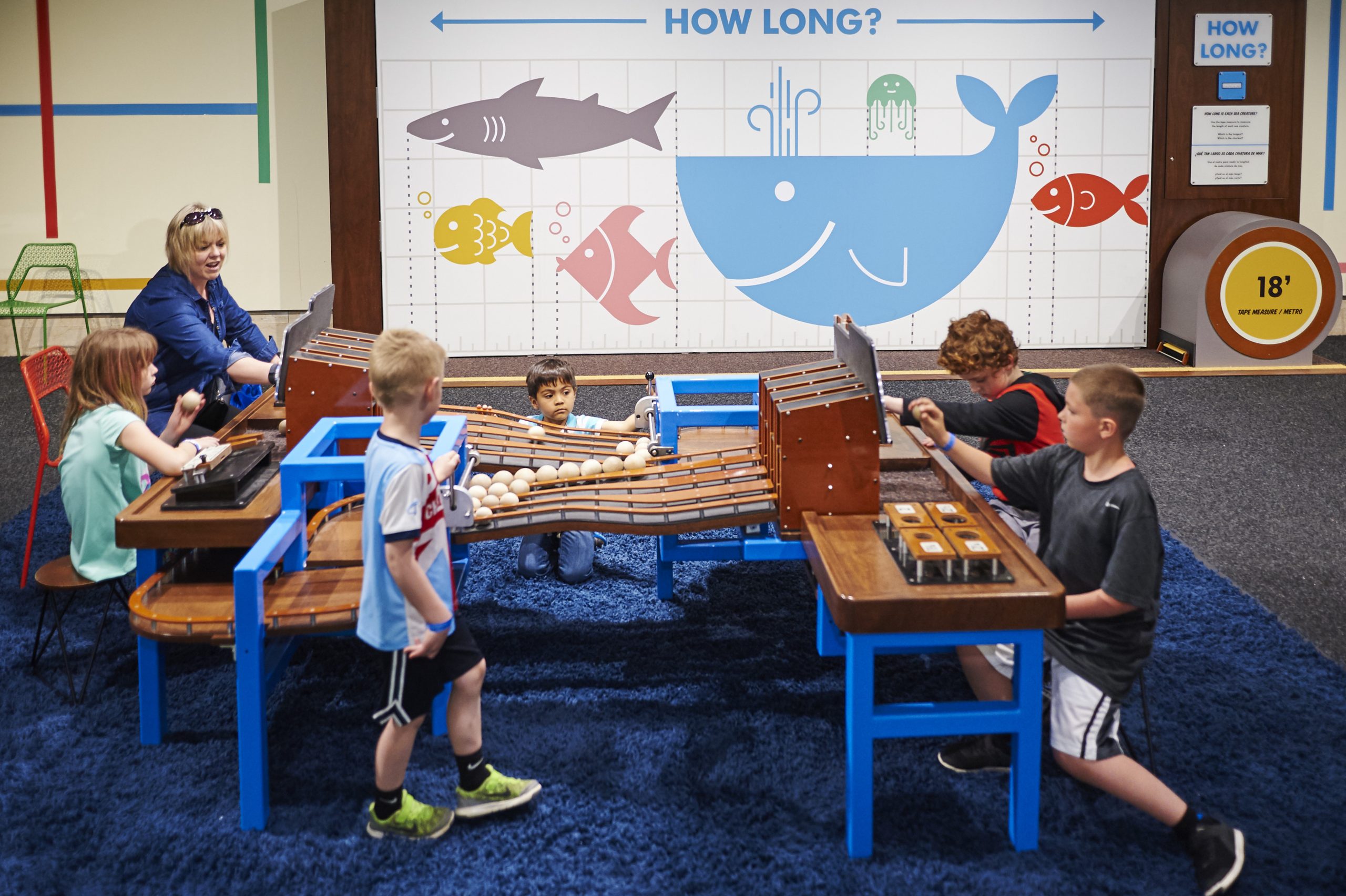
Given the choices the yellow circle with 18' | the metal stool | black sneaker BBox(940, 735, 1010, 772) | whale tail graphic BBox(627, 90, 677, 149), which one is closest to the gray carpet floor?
the yellow circle with 18'

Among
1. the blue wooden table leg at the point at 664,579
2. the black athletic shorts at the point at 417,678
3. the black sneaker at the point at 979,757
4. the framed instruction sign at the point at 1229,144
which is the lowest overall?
the black sneaker at the point at 979,757

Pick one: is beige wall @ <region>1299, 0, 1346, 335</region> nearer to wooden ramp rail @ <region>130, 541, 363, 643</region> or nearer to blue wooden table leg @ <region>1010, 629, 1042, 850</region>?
blue wooden table leg @ <region>1010, 629, 1042, 850</region>

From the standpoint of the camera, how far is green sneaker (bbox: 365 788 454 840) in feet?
8.50

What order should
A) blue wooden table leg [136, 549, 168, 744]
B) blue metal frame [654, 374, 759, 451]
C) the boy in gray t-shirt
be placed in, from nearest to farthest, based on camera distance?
1. the boy in gray t-shirt
2. blue wooden table leg [136, 549, 168, 744]
3. blue metal frame [654, 374, 759, 451]

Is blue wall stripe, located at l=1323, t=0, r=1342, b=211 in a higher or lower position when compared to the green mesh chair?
higher

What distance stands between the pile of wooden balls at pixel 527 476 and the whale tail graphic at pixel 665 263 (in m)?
3.93

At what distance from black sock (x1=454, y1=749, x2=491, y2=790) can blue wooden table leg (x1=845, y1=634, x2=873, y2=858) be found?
79 centimetres

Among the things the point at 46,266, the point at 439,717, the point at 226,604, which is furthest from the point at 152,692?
the point at 46,266

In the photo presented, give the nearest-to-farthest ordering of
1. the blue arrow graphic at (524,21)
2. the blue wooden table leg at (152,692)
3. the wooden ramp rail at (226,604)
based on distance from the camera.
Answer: the wooden ramp rail at (226,604) < the blue wooden table leg at (152,692) < the blue arrow graphic at (524,21)

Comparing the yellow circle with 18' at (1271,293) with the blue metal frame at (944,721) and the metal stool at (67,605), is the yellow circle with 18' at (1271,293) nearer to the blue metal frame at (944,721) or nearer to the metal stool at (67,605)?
the blue metal frame at (944,721)

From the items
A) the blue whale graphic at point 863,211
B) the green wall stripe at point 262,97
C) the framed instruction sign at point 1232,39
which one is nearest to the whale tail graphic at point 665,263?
the blue whale graphic at point 863,211

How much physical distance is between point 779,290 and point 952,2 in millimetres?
1980

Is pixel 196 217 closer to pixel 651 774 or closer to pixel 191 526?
pixel 191 526

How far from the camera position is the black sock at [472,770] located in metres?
2.65
